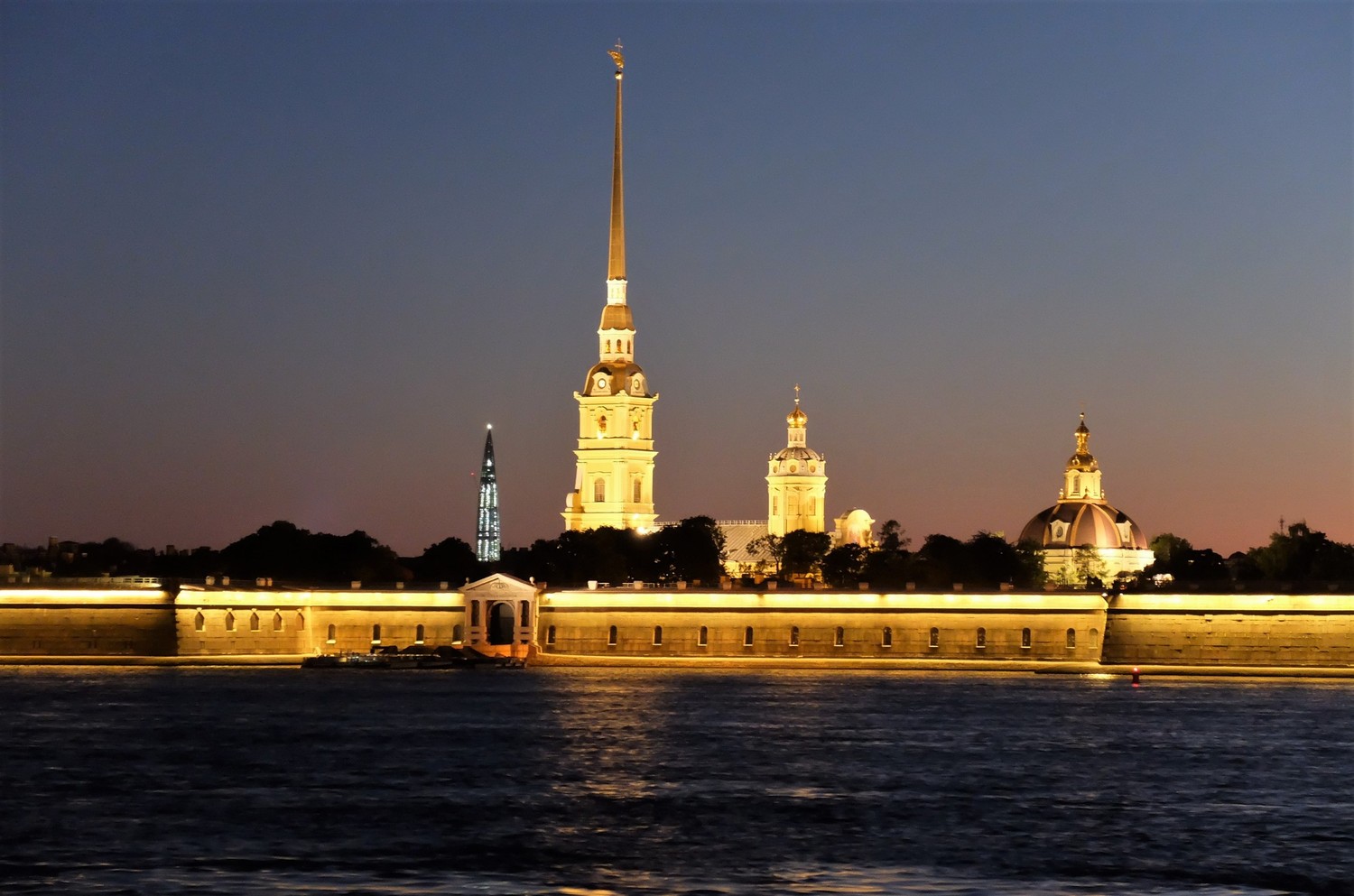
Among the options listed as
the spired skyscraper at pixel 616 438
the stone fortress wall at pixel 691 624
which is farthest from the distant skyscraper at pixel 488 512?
the stone fortress wall at pixel 691 624

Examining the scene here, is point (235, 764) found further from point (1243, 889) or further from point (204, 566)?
point (204, 566)

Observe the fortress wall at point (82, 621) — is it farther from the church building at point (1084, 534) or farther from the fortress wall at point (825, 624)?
the church building at point (1084, 534)

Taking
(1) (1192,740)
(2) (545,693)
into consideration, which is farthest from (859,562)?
(1) (1192,740)

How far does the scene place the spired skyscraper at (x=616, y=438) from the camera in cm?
17188

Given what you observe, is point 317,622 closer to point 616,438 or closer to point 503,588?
point 503,588

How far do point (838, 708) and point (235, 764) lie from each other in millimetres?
25411

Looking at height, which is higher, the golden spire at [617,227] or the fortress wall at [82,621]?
the golden spire at [617,227]

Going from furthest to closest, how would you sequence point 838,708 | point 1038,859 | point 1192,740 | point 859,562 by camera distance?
1. point 859,562
2. point 838,708
3. point 1192,740
4. point 1038,859

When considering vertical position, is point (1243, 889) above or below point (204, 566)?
below

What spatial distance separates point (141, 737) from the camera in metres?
63.5

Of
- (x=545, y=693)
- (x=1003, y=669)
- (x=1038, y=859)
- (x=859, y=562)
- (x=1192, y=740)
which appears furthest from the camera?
(x=859, y=562)

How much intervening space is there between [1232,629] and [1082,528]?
62848mm

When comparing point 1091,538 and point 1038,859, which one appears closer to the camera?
point 1038,859

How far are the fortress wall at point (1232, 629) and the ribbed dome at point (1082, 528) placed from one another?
5760 centimetres
